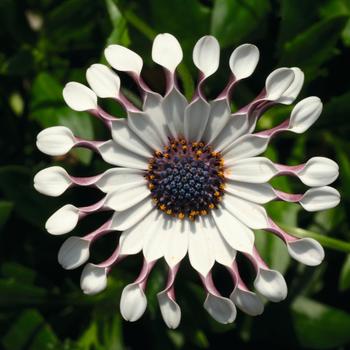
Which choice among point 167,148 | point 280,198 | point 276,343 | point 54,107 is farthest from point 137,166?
point 276,343

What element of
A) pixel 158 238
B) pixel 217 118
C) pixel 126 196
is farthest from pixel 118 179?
pixel 217 118

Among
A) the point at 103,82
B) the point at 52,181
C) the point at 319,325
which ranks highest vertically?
the point at 103,82

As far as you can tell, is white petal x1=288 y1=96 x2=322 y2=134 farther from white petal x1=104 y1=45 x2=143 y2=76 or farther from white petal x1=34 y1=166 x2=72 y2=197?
white petal x1=34 y1=166 x2=72 y2=197

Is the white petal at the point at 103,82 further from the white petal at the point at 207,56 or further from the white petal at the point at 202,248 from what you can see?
the white petal at the point at 202,248

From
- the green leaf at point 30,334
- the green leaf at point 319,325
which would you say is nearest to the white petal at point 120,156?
the green leaf at point 30,334

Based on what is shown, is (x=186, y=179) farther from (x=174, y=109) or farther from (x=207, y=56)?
(x=207, y=56)

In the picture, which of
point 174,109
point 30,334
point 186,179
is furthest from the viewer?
point 30,334

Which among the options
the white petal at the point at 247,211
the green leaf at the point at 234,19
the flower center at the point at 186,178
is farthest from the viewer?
the green leaf at the point at 234,19
